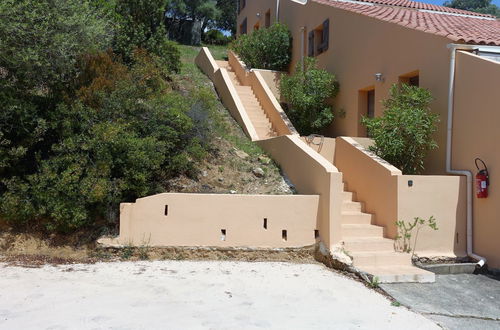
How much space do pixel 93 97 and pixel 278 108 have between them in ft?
20.5

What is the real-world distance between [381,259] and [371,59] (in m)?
6.12

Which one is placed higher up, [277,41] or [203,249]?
[277,41]

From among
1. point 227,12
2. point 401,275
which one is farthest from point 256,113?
point 227,12

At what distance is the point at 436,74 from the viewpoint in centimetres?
848

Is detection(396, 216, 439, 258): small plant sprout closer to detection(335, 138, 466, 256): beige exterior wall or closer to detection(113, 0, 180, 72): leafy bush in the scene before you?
detection(335, 138, 466, 256): beige exterior wall

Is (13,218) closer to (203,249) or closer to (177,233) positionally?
(177,233)

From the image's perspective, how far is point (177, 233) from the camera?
770 centimetres

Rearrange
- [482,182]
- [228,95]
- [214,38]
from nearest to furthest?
[482,182]
[228,95]
[214,38]

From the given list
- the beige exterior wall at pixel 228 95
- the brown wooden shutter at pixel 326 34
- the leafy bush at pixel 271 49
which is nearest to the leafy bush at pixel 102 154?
the beige exterior wall at pixel 228 95

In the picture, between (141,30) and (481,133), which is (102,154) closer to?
(481,133)

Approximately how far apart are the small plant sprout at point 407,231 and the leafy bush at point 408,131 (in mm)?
1454

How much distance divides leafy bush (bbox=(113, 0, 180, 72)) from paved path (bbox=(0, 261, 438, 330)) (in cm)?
810

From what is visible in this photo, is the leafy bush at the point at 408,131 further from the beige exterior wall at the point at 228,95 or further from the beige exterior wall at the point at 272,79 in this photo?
the beige exterior wall at the point at 272,79

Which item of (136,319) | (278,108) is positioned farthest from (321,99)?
(136,319)
